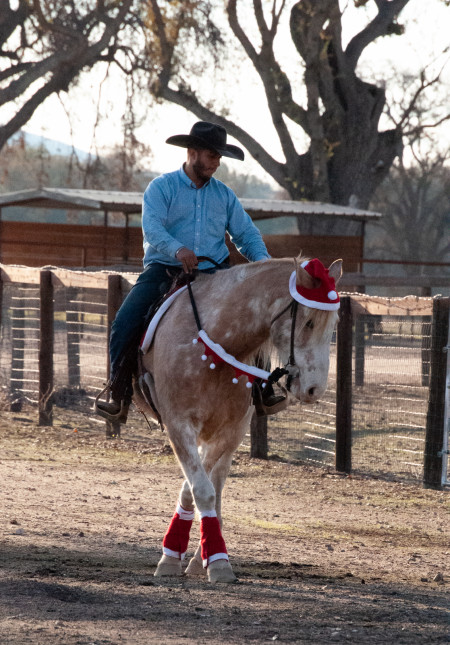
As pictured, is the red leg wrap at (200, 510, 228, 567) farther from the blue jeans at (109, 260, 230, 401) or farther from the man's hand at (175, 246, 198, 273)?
the man's hand at (175, 246, 198, 273)

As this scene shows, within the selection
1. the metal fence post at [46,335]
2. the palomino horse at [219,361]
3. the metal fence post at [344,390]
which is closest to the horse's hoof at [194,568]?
the palomino horse at [219,361]

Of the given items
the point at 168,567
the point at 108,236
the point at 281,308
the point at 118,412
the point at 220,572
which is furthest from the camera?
the point at 108,236

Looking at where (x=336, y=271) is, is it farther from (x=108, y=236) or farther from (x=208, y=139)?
(x=108, y=236)

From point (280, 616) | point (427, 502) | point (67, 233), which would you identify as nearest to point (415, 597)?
point (280, 616)

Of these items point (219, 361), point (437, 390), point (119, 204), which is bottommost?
point (437, 390)

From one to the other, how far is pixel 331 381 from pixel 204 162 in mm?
7829

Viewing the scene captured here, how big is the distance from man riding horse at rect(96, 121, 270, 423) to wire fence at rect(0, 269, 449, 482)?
11.7ft

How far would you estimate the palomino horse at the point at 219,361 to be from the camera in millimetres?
5012

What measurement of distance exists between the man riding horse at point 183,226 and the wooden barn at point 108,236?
21.3 meters

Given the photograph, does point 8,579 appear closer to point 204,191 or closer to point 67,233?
point 204,191

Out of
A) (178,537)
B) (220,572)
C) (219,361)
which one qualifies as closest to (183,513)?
(178,537)

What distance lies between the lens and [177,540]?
19.0ft

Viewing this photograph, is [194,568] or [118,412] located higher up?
[118,412]

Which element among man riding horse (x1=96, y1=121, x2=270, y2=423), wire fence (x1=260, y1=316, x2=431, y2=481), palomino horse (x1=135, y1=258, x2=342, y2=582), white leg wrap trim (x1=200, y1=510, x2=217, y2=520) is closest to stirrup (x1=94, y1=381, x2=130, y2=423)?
man riding horse (x1=96, y1=121, x2=270, y2=423)
